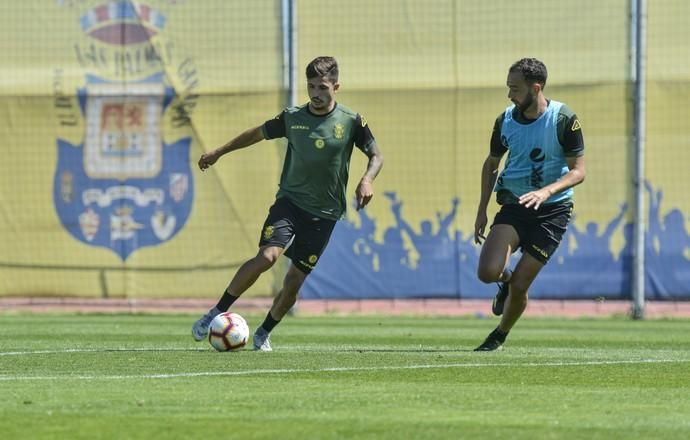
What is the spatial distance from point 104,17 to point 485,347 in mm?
10637

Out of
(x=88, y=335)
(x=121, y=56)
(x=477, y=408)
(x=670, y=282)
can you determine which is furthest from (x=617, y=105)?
(x=477, y=408)

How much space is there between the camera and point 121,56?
20219mm


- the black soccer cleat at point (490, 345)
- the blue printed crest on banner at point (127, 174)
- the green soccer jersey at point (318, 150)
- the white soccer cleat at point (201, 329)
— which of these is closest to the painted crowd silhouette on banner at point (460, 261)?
the blue printed crest on banner at point (127, 174)

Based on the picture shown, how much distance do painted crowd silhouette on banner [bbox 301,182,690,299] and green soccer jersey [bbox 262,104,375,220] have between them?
808 cm

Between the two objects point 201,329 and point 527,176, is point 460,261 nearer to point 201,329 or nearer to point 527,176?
point 527,176

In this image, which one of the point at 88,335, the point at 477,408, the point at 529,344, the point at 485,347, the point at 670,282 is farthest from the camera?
the point at 670,282

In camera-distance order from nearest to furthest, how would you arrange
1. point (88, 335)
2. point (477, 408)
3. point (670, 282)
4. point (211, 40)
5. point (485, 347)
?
point (477, 408)
point (485, 347)
point (88, 335)
point (670, 282)
point (211, 40)

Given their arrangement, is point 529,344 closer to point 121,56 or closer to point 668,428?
point 668,428

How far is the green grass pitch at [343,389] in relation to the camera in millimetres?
6234

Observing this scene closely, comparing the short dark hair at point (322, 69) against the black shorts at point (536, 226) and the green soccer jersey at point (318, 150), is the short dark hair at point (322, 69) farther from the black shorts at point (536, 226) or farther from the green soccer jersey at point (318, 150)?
the black shorts at point (536, 226)

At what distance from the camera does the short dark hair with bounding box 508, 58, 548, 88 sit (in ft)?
35.0

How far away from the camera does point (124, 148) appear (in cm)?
2022

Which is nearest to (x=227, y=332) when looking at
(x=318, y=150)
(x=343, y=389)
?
(x=318, y=150)

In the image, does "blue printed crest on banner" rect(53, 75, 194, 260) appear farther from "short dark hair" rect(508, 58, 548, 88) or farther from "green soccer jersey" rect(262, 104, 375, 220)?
"short dark hair" rect(508, 58, 548, 88)
